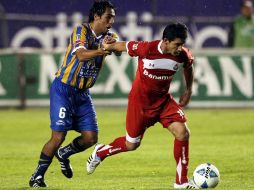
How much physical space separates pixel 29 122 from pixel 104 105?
2.34 metres

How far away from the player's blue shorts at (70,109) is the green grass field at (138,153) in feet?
2.35

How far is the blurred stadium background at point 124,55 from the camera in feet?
71.3

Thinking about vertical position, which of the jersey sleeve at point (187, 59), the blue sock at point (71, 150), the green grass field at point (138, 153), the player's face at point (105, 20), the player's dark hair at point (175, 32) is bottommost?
the green grass field at point (138, 153)

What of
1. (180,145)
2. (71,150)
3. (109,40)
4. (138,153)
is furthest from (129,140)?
(138,153)

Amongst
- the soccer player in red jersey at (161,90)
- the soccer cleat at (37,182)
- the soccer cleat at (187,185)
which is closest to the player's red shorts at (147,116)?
the soccer player in red jersey at (161,90)

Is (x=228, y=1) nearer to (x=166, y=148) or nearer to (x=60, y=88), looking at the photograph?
(x=166, y=148)

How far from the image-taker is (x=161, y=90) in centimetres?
1120

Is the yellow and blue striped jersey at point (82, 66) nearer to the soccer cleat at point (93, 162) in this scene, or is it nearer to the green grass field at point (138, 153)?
the soccer cleat at point (93, 162)

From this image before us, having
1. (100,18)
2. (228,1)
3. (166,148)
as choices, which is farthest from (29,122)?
(100,18)

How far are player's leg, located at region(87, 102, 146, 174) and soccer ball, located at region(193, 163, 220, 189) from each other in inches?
40.0

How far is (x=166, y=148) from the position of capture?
16.1 m

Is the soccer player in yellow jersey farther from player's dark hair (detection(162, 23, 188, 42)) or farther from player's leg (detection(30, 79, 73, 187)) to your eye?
player's dark hair (detection(162, 23, 188, 42))

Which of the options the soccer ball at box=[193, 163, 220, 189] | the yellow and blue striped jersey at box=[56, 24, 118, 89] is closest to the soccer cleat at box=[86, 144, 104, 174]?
the yellow and blue striped jersey at box=[56, 24, 118, 89]

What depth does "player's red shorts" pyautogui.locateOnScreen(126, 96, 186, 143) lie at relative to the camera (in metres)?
11.1
